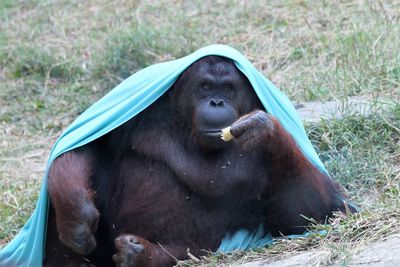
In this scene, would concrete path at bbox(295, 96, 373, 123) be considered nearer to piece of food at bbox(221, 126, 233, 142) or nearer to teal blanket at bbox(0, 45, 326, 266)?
teal blanket at bbox(0, 45, 326, 266)

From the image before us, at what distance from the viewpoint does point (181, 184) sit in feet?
14.3

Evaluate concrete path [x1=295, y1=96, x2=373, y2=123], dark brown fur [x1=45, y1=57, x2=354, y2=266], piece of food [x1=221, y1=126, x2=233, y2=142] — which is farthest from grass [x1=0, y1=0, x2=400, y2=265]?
piece of food [x1=221, y1=126, x2=233, y2=142]

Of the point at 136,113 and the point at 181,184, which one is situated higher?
the point at 136,113

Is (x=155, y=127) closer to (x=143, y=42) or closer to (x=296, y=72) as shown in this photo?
(x=296, y=72)

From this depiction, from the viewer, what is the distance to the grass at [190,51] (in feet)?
16.9

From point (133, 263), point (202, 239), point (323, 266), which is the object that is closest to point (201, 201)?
point (202, 239)

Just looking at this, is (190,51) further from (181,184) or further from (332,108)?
(181,184)

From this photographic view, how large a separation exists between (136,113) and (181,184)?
0.33 m

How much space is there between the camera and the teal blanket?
14.1 ft

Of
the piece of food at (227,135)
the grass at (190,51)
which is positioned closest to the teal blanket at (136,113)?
the piece of food at (227,135)

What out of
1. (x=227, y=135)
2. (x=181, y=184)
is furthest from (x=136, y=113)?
(x=227, y=135)

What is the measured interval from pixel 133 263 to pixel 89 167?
1.55 feet

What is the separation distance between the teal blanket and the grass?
50 centimetres

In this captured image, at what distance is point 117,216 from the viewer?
439cm
